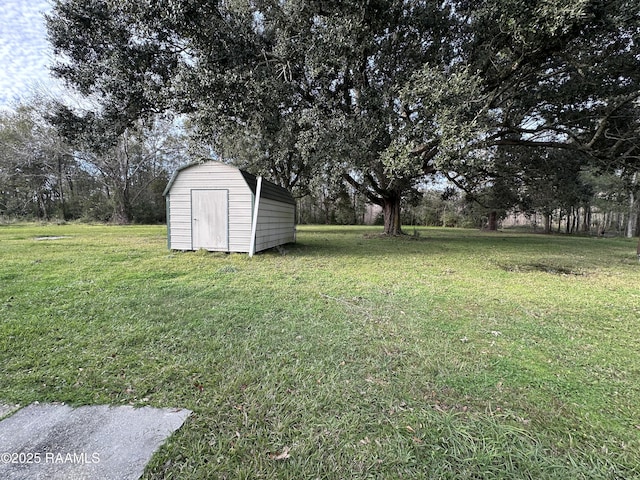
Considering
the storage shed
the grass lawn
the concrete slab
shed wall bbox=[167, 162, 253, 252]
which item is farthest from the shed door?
the concrete slab

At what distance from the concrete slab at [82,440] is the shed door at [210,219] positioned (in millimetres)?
5815

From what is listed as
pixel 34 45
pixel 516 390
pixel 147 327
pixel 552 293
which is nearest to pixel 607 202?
pixel 552 293

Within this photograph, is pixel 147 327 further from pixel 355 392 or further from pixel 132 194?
pixel 132 194

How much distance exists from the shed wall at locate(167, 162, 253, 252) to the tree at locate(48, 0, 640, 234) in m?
1.23

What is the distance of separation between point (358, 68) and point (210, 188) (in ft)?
16.9

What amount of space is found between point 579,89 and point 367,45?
598 centimetres

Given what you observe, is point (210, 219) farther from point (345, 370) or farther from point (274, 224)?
point (345, 370)

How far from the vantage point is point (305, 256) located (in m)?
7.28

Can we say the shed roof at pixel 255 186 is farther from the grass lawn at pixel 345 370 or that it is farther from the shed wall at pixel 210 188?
the grass lawn at pixel 345 370

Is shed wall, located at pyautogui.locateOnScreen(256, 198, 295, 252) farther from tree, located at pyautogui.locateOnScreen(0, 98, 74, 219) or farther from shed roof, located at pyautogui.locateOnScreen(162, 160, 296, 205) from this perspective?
tree, located at pyautogui.locateOnScreen(0, 98, 74, 219)

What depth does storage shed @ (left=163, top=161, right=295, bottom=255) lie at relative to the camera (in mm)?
6961

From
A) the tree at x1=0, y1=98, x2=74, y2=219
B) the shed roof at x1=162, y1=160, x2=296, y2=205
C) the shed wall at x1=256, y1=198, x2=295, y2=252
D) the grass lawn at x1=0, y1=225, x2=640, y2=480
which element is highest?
the tree at x1=0, y1=98, x2=74, y2=219

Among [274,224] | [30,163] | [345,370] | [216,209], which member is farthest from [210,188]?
[30,163]

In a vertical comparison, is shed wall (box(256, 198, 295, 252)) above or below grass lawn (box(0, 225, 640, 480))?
above
